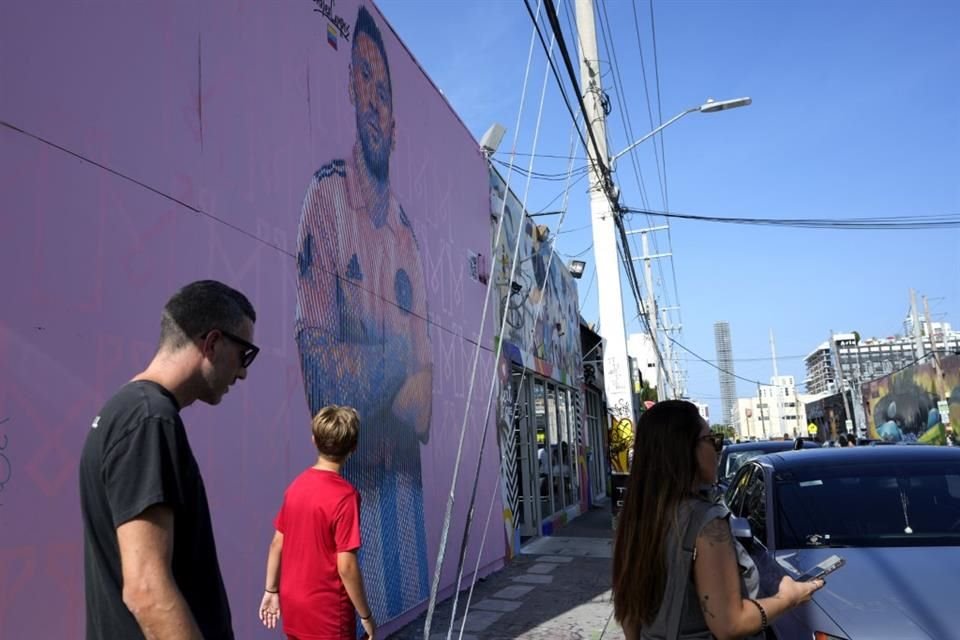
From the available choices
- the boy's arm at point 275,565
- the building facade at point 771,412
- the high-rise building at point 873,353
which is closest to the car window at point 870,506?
the boy's arm at point 275,565

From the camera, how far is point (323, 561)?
306 cm

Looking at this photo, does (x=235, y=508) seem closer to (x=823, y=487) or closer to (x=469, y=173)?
(x=823, y=487)

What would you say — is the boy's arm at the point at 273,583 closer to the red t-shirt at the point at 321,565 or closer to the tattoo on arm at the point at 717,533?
the red t-shirt at the point at 321,565

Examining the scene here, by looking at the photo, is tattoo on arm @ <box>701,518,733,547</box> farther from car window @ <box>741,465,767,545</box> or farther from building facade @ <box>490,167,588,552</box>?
building facade @ <box>490,167,588,552</box>

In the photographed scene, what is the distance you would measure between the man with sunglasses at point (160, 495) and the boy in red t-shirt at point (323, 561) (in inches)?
45.8

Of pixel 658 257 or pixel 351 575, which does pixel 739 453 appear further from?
pixel 658 257

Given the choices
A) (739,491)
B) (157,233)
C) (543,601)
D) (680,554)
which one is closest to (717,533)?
(680,554)

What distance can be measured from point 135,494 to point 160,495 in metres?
0.06

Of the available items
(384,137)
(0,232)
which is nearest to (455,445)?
(384,137)

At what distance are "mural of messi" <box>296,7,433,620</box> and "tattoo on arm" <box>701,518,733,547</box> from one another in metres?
3.61

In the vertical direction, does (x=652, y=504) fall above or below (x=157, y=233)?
below

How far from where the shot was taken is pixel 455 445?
8188 mm

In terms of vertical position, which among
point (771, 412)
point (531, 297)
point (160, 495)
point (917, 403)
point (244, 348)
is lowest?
point (160, 495)
